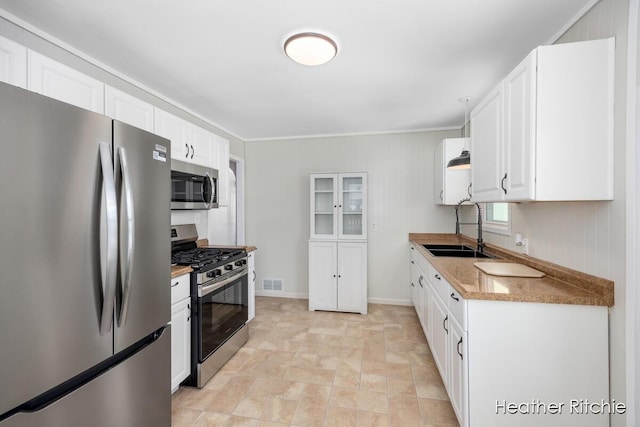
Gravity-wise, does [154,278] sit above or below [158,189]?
below

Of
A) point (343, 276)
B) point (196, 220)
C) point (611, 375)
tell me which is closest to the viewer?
point (611, 375)

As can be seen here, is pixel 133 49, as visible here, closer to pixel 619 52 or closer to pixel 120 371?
pixel 120 371

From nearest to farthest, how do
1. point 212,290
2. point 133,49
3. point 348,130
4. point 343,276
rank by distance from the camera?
point 133,49 → point 212,290 → point 343,276 → point 348,130

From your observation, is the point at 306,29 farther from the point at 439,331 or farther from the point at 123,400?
the point at 439,331

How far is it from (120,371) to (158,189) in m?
0.88

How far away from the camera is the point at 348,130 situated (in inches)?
158

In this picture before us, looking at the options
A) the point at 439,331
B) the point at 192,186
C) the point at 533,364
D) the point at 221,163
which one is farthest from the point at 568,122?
the point at 221,163

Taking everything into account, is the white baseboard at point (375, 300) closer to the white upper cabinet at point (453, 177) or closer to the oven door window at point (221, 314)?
the oven door window at point (221, 314)

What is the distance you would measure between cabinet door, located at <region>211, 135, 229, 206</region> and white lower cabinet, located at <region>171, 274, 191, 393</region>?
1.27 m

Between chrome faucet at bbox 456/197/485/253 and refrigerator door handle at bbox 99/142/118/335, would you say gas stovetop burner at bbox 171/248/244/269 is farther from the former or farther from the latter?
chrome faucet at bbox 456/197/485/253

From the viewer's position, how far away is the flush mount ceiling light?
1.81 m

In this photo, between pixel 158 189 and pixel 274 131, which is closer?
pixel 158 189

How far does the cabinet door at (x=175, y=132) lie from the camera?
2.30m

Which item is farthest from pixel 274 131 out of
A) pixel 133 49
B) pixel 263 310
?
pixel 263 310
